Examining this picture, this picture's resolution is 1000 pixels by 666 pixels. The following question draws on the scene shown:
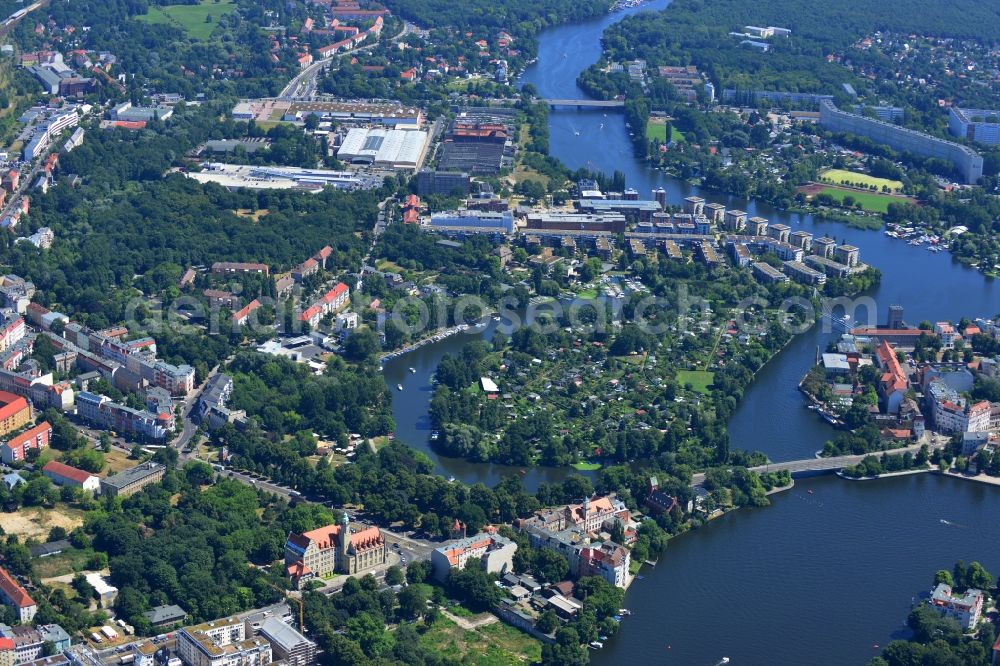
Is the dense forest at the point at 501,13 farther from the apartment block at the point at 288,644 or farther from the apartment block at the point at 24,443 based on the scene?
the apartment block at the point at 288,644

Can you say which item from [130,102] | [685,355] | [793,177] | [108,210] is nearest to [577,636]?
[685,355]

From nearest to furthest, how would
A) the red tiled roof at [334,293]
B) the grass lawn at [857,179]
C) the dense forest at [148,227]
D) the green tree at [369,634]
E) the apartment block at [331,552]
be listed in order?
the green tree at [369,634] → the apartment block at [331,552] → the red tiled roof at [334,293] → the dense forest at [148,227] → the grass lawn at [857,179]

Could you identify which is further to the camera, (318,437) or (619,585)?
(318,437)

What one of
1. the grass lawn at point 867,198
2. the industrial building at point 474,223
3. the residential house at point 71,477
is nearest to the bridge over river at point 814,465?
the residential house at point 71,477

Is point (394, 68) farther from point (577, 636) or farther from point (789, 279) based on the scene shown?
point (577, 636)

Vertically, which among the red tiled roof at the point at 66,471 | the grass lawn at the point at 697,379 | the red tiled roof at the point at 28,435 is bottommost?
the grass lawn at the point at 697,379

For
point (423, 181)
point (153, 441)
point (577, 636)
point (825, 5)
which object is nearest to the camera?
point (577, 636)

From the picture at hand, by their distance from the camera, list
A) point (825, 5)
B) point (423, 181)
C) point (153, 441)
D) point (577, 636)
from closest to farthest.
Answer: point (577, 636) → point (153, 441) → point (423, 181) → point (825, 5)
